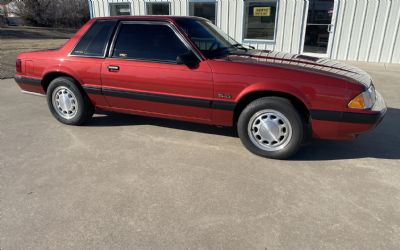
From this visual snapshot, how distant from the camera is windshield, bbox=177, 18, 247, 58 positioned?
12.7 feet

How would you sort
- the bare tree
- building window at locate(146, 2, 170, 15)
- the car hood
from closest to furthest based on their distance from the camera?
1. the car hood
2. building window at locate(146, 2, 170, 15)
3. the bare tree

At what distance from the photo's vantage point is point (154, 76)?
155 inches

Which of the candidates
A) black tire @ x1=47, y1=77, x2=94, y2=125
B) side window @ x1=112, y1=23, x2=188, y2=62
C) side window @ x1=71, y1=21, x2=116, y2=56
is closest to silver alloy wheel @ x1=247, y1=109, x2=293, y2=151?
side window @ x1=112, y1=23, x2=188, y2=62

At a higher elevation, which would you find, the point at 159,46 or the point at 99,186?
the point at 159,46

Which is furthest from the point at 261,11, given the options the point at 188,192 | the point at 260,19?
the point at 188,192

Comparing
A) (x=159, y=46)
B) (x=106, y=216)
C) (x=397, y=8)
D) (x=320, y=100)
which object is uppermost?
(x=397, y=8)

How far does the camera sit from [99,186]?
9.99 feet

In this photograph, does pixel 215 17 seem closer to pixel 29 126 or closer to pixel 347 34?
pixel 347 34

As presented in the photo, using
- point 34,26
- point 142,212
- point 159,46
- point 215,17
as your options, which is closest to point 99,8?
point 215,17

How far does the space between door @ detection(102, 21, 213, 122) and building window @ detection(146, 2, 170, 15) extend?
8675mm

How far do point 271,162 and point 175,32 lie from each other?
1.97m

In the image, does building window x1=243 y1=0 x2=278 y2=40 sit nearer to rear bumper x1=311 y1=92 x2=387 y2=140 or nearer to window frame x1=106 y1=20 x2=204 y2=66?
window frame x1=106 y1=20 x2=204 y2=66

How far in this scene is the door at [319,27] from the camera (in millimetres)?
10008

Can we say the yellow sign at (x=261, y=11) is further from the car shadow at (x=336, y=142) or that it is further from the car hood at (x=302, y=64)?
the car hood at (x=302, y=64)
